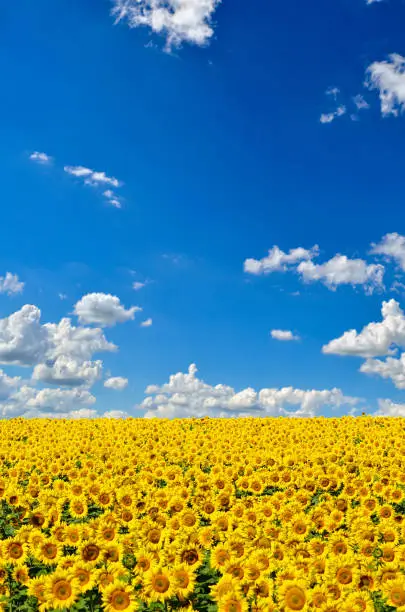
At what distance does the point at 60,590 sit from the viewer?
8.23 m

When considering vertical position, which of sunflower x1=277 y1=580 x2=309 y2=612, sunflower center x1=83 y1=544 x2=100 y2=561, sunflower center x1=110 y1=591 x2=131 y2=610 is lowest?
sunflower center x1=110 y1=591 x2=131 y2=610

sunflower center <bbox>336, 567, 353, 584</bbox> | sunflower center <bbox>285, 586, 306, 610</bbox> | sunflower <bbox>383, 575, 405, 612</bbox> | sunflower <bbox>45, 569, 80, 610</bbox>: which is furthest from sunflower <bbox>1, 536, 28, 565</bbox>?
A: sunflower <bbox>383, 575, 405, 612</bbox>

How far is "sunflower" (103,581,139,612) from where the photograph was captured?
7871mm

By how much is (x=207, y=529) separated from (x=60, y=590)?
288cm

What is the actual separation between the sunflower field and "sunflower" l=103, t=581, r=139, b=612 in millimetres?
14

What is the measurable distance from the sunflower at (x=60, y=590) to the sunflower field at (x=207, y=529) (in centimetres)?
1

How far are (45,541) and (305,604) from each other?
15.3 ft

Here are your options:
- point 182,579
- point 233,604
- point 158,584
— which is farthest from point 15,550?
point 233,604

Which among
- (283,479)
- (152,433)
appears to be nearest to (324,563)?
(283,479)

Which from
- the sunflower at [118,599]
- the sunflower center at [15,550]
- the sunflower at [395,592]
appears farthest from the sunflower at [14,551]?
the sunflower at [395,592]

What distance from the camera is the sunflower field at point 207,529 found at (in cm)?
810

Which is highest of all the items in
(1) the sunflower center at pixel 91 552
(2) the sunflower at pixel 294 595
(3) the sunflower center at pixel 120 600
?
(1) the sunflower center at pixel 91 552

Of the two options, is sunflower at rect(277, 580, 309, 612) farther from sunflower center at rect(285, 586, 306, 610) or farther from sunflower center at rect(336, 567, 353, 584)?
sunflower center at rect(336, 567, 353, 584)

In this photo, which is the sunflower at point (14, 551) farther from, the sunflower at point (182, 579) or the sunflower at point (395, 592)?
the sunflower at point (395, 592)
